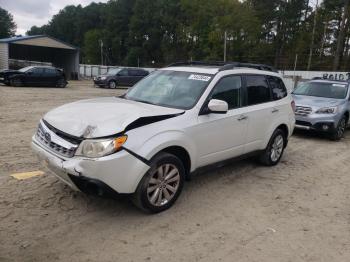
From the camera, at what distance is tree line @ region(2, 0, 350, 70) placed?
152ft

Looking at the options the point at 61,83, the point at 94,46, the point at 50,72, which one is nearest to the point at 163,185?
the point at 50,72

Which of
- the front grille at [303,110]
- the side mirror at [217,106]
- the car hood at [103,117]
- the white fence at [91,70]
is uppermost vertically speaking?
the side mirror at [217,106]

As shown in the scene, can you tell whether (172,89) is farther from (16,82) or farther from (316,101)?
(16,82)

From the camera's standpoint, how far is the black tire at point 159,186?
412 centimetres

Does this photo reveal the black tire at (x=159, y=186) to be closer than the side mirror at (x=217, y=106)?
Yes

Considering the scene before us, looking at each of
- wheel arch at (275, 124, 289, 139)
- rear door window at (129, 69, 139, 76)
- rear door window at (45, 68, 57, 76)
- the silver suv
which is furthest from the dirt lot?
rear door window at (129, 69, 139, 76)

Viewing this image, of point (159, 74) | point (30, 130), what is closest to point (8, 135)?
point (30, 130)

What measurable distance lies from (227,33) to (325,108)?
5025 cm

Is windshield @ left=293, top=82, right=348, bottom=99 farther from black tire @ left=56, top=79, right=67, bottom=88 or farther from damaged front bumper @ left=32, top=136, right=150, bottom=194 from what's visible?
black tire @ left=56, top=79, right=67, bottom=88

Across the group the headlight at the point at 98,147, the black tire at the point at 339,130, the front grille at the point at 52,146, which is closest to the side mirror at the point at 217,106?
the headlight at the point at 98,147

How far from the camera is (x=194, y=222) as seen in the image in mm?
4246

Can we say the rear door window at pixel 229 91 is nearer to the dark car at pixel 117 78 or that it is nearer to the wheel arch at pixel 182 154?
the wheel arch at pixel 182 154

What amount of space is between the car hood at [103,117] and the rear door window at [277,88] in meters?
2.53

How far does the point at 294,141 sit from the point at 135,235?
6287 mm
